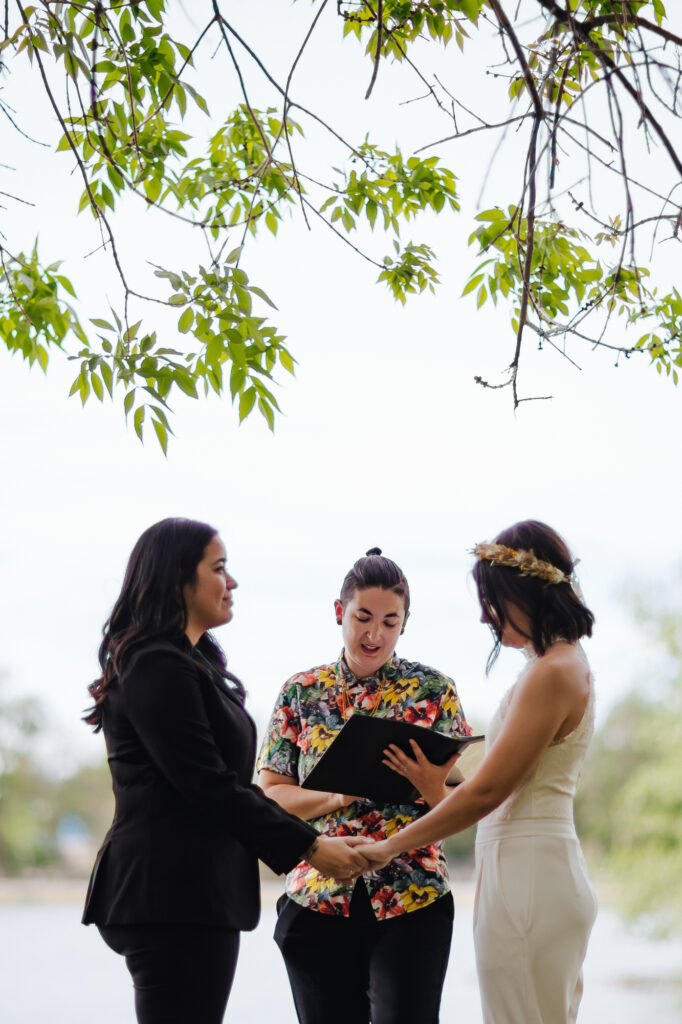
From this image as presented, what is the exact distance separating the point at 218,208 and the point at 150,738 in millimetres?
1812

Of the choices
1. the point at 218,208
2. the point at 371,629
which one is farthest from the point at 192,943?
the point at 218,208

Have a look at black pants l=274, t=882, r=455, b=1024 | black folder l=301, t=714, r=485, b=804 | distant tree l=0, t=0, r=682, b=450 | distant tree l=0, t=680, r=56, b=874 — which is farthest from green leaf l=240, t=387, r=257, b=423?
distant tree l=0, t=680, r=56, b=874

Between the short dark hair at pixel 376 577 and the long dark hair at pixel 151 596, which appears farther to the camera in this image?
the short dark hair at pixel 376 577

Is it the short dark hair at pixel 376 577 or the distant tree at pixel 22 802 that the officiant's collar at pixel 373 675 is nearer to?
→ the short dark hair at pixel 376 577

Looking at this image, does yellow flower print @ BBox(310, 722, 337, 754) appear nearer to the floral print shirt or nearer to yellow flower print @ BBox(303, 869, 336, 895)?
the floral print shirt

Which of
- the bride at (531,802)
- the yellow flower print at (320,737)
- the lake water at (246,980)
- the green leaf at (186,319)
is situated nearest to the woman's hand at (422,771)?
the bride at (531,802)

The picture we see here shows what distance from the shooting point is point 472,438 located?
1947 cm

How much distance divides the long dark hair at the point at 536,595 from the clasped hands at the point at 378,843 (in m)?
0.32

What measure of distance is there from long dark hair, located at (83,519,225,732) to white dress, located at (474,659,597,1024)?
2.06 ft

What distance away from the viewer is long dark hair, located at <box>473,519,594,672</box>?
6.49 feet

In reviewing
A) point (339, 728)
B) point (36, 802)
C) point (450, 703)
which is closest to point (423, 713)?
point (450, 703)

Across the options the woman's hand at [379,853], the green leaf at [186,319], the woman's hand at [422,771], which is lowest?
the woman's hand at [379,853]

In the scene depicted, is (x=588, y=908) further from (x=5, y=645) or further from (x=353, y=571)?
(x=5, y=645)

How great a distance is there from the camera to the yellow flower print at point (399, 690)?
2352 mm
